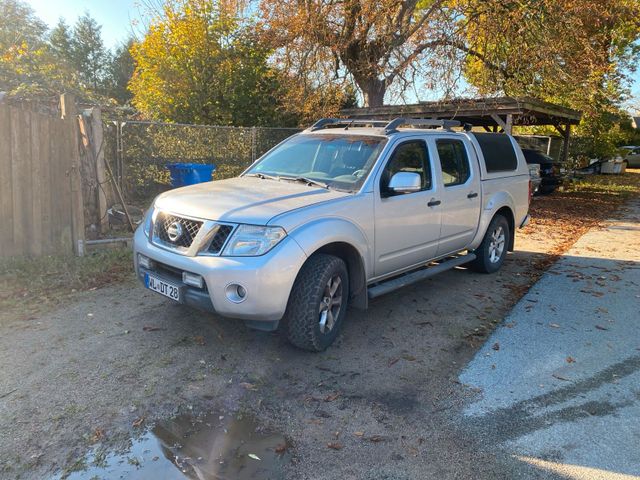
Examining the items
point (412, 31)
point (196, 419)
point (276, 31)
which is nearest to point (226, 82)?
point (276, 31)

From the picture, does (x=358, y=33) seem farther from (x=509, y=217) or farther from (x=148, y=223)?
(x=148, y=223)

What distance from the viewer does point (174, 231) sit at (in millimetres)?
3912

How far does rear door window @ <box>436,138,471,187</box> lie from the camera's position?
5504 millimetres

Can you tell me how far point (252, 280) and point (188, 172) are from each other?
7.61 m

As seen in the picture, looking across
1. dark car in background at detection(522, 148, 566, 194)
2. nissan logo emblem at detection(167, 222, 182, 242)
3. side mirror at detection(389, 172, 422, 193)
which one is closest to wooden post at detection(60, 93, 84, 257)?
nissan logo emblem at detection(167, 222, 182, 242)

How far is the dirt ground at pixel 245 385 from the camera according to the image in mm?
2795

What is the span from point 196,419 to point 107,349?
133 centimetres

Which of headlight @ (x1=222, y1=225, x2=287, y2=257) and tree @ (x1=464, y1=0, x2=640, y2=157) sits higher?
tree @ (x1=464, y1=0, x2=640, y2=157)

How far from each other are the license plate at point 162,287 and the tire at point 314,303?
0.89m

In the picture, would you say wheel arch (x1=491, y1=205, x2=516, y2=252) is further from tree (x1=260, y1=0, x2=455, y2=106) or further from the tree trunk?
the tree trunk

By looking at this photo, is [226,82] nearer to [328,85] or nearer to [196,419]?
[328,85]

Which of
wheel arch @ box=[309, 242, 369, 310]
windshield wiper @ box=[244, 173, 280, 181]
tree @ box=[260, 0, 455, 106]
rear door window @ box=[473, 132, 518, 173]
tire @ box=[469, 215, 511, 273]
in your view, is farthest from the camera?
tree @ box=[260, 0, 455, 106]

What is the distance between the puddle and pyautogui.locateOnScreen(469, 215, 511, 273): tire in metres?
4.40

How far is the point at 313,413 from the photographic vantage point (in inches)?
128
